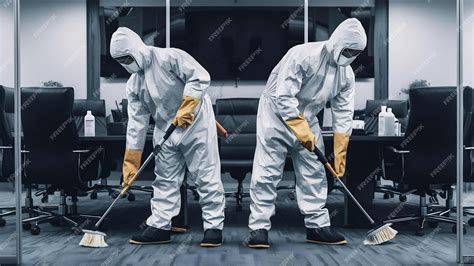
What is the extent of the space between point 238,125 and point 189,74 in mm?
1628

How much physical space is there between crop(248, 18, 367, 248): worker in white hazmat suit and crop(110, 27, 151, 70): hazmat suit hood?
0.66 meters

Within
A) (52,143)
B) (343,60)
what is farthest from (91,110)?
(343,60)

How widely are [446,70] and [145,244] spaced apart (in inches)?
175

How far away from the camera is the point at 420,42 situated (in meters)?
5.73

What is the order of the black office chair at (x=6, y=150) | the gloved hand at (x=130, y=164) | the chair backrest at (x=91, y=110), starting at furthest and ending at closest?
the chair backrest at (x=91, y=110) < the black office chair at (x=6, y=150) < the gloved hand at (x=130, y=164)

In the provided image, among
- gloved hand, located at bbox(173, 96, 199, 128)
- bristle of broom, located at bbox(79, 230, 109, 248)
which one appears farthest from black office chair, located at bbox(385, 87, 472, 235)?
bristle of broom, located at bbox(79, 230, 109, 248)

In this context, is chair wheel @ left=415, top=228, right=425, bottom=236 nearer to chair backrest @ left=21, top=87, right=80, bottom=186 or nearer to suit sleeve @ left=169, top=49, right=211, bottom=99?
suit sleeve @ left=169, top=49, right=211, bottom=99

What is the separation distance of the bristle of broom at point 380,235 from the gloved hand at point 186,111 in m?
1.09

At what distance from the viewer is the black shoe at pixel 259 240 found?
8.13 feet

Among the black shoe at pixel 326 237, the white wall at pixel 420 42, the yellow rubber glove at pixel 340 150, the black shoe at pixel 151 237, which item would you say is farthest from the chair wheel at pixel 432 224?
the white wall at pixel 420 42

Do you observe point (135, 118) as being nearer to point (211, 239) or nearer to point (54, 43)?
point (211, 239)

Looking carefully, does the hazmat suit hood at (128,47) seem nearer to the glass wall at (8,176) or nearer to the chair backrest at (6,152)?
the glass wall at (8,176)

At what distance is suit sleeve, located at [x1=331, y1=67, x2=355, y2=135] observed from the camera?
2539 mm

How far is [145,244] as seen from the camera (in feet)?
8.43
